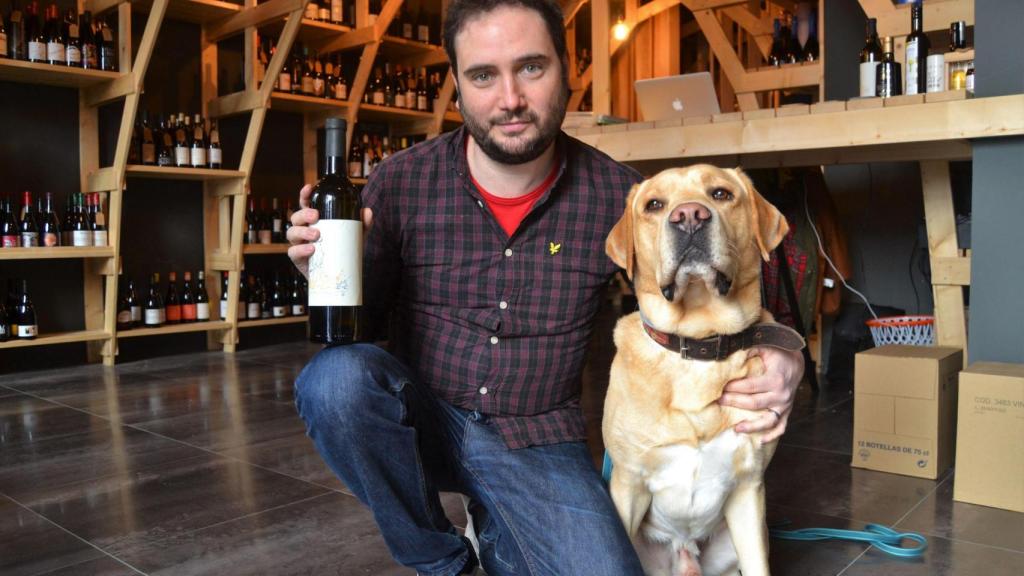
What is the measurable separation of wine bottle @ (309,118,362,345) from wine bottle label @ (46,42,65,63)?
138 inches

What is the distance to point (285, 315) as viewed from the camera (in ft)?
18.4

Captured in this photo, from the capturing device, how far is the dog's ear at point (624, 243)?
1.59 m

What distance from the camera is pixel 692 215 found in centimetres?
145

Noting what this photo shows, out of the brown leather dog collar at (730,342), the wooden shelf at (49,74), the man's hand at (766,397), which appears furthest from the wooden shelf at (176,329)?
the man's hand at (766,397)

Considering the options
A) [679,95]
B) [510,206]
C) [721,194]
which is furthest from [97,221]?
[721,194]

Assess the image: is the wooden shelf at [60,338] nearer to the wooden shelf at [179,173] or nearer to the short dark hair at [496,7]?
the wooden shelf at [179,173]

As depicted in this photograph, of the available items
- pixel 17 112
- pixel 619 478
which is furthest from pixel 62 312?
pixel 619 478

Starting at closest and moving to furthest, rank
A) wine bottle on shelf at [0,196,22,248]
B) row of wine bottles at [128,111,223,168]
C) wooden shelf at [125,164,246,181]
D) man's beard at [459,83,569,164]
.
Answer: man's beard at [459,83,569,164]
wine bottle on shelf at [0,196,22,248]
wooden shelf at [125,164,246,181]
row of wine bottles at [128,111,223,168]

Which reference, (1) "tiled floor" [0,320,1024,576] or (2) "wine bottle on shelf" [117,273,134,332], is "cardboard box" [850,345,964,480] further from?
(2) "wine bottle on shelf" [117,273,134,332]

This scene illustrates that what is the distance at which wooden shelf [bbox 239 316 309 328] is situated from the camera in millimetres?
5285

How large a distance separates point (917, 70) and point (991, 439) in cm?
154

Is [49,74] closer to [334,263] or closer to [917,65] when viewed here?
[334,263]

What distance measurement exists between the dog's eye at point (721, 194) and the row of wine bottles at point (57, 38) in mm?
4044

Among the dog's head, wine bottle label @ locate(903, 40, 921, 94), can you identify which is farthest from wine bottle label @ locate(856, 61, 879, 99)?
the dog's head
